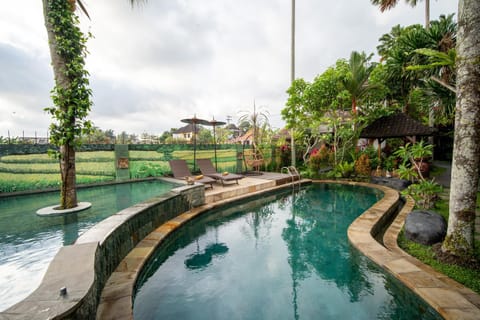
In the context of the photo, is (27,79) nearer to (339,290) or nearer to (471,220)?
(339,290)

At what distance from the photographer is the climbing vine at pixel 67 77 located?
4.41 meters

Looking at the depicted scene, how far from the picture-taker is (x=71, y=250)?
6.76 feet

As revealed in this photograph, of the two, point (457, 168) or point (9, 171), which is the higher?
point (457, 168)

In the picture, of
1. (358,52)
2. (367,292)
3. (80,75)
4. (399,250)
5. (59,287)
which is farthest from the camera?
(358,52)

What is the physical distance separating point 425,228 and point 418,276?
139 centimetres

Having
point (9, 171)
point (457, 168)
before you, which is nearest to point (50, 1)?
point (9, 171)

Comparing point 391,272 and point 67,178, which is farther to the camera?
point 67,178

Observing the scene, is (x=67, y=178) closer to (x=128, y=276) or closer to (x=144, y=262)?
(x=144, y=262)

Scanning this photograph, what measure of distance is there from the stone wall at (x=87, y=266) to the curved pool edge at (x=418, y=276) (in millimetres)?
3129

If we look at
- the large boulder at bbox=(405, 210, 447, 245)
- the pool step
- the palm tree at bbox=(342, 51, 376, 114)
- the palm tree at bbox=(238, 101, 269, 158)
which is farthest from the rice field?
the large boulder at bbox=(405, 210, 447, 245)

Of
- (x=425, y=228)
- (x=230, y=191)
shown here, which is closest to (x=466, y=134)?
(x=425, y=228)

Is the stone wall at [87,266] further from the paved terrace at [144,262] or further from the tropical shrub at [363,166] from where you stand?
the tropical shrub at [363,166]

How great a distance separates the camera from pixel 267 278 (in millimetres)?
2947

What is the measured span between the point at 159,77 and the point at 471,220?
14.7 metres
